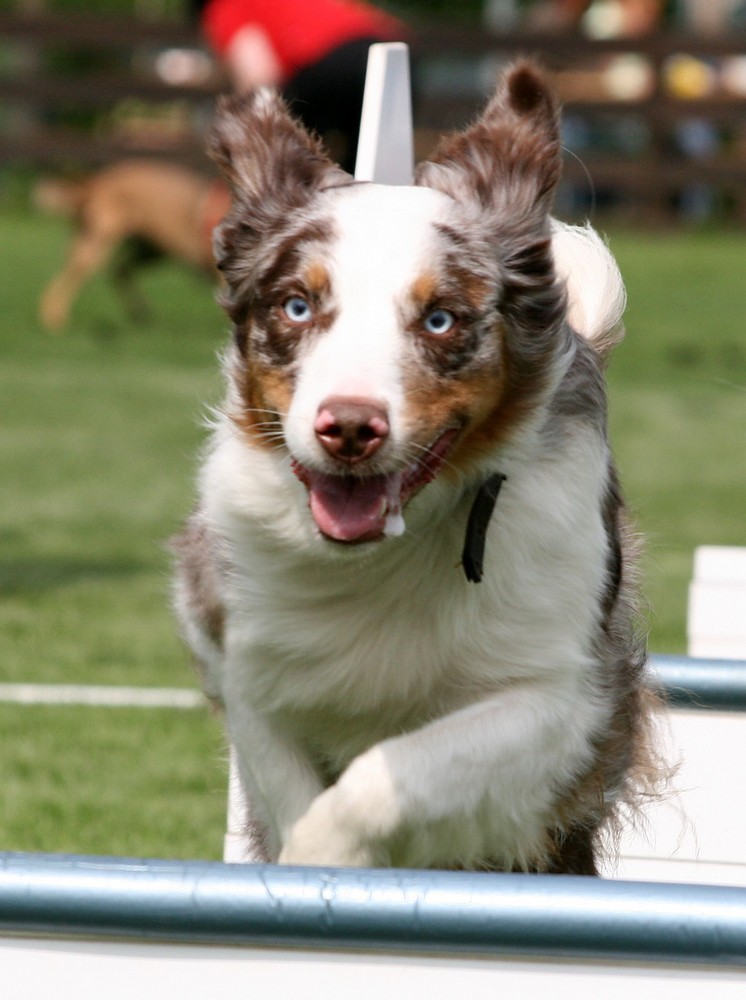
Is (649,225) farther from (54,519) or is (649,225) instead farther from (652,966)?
(652,966)

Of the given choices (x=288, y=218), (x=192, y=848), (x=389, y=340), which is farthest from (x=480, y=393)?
(x=192, y=848)

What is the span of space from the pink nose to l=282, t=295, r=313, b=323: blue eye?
0.30m

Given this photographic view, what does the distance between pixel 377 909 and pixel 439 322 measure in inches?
43.2

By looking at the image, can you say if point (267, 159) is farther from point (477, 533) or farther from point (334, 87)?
point (334, 87)

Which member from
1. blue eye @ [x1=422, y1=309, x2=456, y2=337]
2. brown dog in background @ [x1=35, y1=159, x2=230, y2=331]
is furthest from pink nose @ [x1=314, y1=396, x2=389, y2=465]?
brown dog in background @ [x1=35, y1=159, x2=230, y2=331]

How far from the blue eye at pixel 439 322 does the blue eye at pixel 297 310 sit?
19 cm

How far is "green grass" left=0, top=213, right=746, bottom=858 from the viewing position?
Answer: 4.82m

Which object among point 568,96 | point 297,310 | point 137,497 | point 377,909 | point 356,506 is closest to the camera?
point 377,909

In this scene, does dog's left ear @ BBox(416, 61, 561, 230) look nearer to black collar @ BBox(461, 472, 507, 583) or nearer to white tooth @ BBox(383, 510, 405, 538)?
black collar @ BBox(461, 472, 507, 583)

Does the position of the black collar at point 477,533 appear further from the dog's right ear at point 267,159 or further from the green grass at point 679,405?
the green grass at point 679,405

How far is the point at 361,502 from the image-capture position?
2.76m

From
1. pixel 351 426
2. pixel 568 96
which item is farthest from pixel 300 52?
pixel 568 96

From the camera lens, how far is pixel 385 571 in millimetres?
3109

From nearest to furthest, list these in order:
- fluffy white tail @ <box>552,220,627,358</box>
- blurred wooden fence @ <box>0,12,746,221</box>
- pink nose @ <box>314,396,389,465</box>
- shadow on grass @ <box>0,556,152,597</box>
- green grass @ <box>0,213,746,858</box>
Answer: pink nose @ <box>314,396,389,465</box>, fluffy white tail @ <box>552,220,627,358</box>, green grass @ <box>0,213,746,858</box>, shadow on grass @ <box>0,556,152,597</box>, blurred wooden fence @ <box>0,12,746,221</box>
